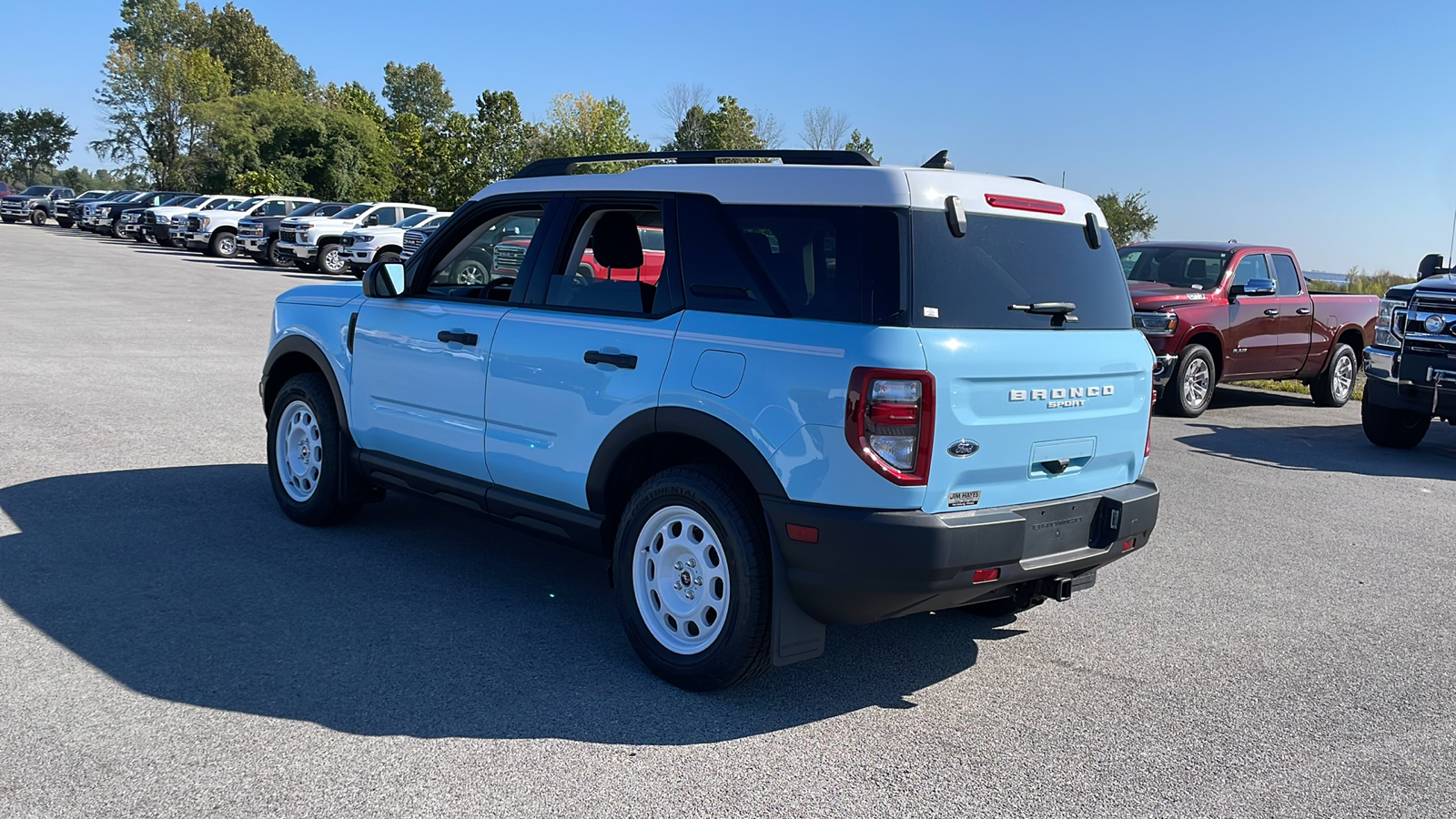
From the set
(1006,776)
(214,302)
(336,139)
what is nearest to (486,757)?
(1006,776)

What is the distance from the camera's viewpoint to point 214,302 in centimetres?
1961

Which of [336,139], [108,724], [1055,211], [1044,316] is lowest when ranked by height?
[108,724]

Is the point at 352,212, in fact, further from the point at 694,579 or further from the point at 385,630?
the point at 694,579

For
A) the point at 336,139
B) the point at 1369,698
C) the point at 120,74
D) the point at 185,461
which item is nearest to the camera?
the point at 1369,698

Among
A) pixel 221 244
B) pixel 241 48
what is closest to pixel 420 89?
pixel 241 48

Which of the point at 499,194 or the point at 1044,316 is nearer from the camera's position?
the point at 1044,316

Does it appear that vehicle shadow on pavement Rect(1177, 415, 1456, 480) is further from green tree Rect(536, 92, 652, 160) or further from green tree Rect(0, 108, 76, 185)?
green tree Rect(0, 108, 76, 185)

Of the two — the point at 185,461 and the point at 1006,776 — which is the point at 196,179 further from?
the point at 1006,776

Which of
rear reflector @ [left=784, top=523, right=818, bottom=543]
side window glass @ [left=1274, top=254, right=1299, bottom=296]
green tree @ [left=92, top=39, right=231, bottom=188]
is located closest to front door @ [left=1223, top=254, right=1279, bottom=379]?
side window glass @ [left=1274, top=254, right=1299, bottom=296]

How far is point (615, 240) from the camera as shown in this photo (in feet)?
16.6

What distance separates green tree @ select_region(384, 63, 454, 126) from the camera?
6220 inches

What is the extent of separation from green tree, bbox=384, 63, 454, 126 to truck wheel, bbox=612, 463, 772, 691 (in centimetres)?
16202

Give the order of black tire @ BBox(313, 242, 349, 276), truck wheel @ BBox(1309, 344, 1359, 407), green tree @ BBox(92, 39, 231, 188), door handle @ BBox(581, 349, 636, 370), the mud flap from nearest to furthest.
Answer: the mud flap < door handle @ BBox(581, 349, 636, 370) < truck wheel @ BBox(1309, 344, 1359, 407) < black tire @ BBox(313, 242, 349, 276) < green tree @ BBox(92, 39, 231, 188)

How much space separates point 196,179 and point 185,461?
65.8 meters
